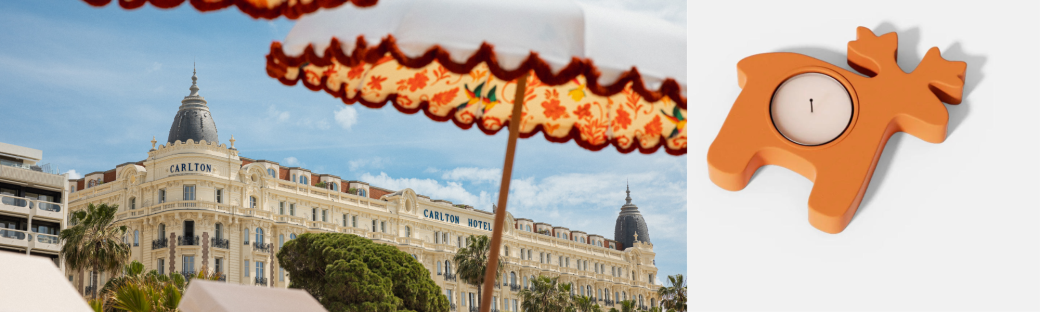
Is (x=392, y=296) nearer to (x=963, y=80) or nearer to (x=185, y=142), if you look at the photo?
(x=185, y=142)

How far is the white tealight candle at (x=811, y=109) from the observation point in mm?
2404

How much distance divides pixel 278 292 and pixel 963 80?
286 cm

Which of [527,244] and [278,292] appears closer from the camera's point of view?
[278,292]

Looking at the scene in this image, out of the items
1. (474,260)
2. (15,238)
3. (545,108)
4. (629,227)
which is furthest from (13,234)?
(629,227)

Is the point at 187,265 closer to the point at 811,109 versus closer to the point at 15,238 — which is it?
the point at 15,238

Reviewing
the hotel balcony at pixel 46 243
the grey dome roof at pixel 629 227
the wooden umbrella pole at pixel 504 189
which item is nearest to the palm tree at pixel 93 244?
the hotel balcony at pixel 46 243

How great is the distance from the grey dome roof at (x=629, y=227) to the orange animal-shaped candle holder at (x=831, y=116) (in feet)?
235

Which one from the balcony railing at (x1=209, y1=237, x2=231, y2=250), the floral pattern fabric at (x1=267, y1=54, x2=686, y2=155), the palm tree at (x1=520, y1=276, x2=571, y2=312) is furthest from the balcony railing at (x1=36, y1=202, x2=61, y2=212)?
the floral pattern fabric at (x1=267, y1=54, x2=686, y2=155)

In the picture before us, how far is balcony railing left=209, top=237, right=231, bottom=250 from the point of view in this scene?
135 feet

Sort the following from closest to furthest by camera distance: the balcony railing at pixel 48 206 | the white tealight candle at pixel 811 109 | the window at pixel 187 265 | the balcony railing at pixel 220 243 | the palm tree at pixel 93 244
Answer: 1. the white tealight candle at pixel 811 109
2. the palm tree at pixel 93 244
3. the balcony railing at pixel 48 206
4. the window at pixel 187 265
5. the balcony railing at pixel 220 243

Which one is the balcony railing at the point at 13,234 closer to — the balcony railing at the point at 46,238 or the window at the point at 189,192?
the balcony railing at the point at 46,238

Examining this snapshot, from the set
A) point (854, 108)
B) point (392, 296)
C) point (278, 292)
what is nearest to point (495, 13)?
point (854, 108)

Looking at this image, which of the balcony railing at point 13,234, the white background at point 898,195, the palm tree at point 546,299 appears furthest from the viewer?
the palm tree at point 546,299

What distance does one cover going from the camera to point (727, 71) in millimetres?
2617
